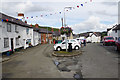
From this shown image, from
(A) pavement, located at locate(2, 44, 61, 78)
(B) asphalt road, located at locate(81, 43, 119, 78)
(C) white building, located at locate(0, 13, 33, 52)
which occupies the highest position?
(C) white building, located at locate(0, 13, 33, 52)

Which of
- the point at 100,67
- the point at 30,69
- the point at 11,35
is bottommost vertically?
the point at 30,69

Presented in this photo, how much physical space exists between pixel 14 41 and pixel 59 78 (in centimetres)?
1495

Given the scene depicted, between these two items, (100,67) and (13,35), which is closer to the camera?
(100,67)

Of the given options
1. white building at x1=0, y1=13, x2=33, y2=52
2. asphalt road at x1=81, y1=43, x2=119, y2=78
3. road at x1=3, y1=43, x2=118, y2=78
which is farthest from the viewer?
white building at x1=0, y1=13, x2=33, y2=52

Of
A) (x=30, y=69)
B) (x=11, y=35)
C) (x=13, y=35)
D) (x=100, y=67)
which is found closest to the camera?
(x=100, y=67)

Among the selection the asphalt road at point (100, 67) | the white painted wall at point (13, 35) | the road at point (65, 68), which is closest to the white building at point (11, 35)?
the white painted wall at point (13, 35)

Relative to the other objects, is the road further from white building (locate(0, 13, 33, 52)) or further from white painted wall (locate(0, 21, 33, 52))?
white building (locate(0, 13, 33, 52))

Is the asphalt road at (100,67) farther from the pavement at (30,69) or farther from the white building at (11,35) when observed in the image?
the white building at (11,35)

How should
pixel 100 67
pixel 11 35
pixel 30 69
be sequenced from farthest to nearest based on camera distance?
pixel 11 35 → pixel 30 69 → pixel 100 67

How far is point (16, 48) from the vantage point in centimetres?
2006

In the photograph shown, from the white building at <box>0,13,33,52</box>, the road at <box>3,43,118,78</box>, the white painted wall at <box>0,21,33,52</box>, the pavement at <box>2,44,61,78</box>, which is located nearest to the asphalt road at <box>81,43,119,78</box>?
the road at <box>3,43,118,78</box>

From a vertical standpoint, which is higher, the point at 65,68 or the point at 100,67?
the point at 100,67

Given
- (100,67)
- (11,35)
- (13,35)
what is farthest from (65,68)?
(13,35)

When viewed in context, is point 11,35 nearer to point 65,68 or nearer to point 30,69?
point 30,69
